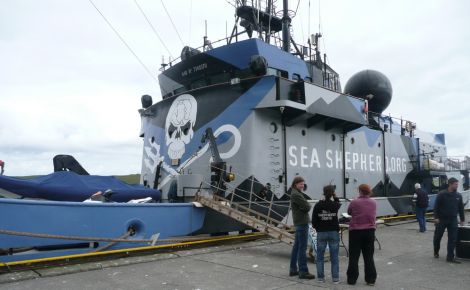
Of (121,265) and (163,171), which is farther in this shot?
(163,171)

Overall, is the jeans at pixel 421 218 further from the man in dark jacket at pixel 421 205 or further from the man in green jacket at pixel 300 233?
the man in green jacket at pixel 300 233

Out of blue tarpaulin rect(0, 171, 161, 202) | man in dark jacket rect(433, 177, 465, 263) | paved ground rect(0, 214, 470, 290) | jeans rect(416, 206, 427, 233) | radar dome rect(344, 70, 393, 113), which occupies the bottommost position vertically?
paved ground rect(0, 214, 470, 290)

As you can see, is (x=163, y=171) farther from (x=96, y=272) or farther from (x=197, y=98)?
(x=96, y=272)

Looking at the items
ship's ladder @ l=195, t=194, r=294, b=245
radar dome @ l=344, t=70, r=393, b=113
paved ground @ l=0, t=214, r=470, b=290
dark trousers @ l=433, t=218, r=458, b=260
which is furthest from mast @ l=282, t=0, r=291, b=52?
dark trousers @ l=433, t=218, r=458, b=260

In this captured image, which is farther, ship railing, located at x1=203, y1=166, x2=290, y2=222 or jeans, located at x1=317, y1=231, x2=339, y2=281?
ship railing, located at x1=203, y1=166, x2=290, y2=222

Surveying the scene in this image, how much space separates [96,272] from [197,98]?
5.89 m

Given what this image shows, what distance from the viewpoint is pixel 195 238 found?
8.92 metres

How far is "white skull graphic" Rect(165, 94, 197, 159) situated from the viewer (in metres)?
11.1

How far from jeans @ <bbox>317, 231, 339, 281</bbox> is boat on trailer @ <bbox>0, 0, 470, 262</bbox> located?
9.06 ft

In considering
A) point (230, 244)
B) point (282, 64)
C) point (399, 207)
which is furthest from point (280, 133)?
point (399, 207)

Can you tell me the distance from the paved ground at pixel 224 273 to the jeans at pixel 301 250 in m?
0.19

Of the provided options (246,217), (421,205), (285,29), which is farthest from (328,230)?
(285,29)

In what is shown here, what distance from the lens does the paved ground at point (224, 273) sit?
5.62 meters

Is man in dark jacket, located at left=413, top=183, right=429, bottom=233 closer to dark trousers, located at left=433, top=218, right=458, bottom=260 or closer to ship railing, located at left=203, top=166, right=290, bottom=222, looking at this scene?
ship railing, located at left=203, top=166, right=290, bottom=222
